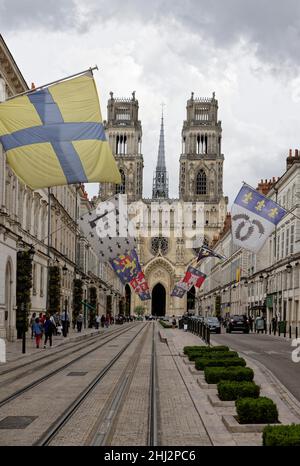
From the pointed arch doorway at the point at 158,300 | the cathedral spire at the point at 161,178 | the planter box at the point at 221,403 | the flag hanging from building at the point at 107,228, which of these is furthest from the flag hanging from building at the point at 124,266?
the cathedral spire at the point at 161,178

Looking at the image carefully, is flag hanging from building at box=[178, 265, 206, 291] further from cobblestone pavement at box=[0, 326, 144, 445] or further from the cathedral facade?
the cathedral facade

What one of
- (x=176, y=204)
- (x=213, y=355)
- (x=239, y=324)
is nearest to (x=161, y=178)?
(x=176, y=204)

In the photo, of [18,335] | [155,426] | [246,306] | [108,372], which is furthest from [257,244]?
[246,306]

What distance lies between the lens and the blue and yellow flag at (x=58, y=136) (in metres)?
15.6

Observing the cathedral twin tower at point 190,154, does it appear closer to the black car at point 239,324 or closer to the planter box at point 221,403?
the black car at point 239,324

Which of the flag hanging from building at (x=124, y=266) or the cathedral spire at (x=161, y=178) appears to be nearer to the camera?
the flag hanging from building at (x=124, y=266)

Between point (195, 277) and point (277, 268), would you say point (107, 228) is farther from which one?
point (277, 268)

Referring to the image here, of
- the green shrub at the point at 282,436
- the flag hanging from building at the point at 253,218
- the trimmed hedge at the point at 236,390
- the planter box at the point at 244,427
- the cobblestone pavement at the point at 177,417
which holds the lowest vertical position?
the cobblestone pavement at the point at 177,417

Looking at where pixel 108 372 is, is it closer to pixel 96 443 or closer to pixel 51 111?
pixel 51 111

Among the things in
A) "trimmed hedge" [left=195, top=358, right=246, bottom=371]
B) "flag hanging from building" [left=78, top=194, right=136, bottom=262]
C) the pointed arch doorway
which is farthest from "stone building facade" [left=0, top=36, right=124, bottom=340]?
the pointed arch doorway

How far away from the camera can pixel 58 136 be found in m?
16.1

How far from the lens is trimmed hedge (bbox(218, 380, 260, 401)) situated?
13663 mm

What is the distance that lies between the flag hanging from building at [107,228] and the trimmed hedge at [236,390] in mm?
37929

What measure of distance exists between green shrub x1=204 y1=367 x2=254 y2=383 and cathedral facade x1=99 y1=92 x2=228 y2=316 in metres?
123
